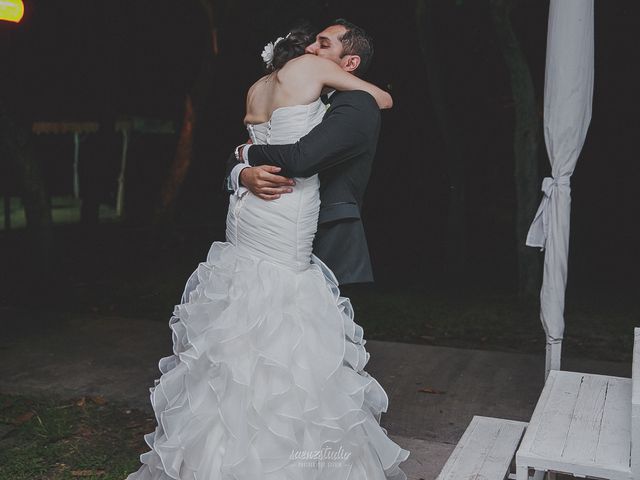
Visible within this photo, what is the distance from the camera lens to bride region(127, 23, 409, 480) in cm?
307

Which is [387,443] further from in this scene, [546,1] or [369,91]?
[546,1]

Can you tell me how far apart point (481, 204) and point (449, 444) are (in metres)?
13.1

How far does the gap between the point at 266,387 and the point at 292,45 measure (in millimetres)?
1463

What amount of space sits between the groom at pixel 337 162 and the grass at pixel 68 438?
5.49ft

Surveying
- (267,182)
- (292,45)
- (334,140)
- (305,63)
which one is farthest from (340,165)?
(292,45)

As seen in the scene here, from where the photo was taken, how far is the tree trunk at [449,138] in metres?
10.2

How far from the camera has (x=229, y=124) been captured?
57.5ft

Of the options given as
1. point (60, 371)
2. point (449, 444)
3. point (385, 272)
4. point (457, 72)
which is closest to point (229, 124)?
point (457, 72)

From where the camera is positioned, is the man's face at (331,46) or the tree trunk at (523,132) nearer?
the man's face at (331,46)

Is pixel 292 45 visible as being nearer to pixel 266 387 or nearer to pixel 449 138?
pixel 266 387

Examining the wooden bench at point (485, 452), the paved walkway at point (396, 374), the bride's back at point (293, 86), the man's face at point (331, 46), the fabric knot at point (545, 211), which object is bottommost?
the paved walkway at point (396, 374)

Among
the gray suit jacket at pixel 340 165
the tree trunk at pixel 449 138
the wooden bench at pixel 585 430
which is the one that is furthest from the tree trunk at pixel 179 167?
the wooden bench at pixel 585 430

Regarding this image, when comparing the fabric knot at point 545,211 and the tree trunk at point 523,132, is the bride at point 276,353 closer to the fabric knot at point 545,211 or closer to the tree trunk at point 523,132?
the fabric knot at point 545,211

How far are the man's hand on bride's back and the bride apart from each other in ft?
0.12
